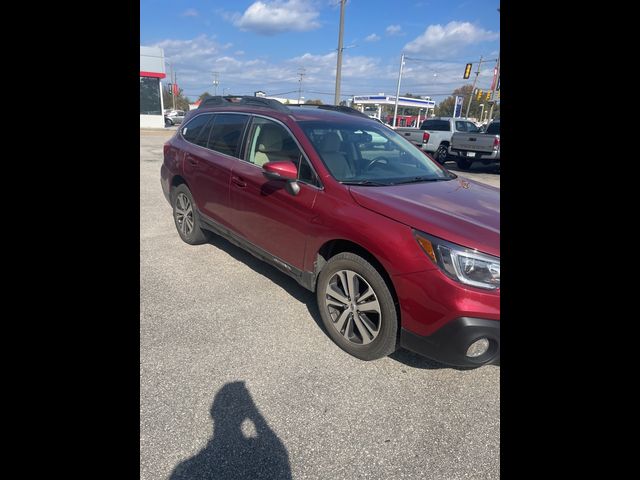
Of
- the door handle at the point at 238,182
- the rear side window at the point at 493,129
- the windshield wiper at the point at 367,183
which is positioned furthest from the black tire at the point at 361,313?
the rear side window at the point at 493,129

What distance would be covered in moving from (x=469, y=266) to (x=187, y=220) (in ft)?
12.4

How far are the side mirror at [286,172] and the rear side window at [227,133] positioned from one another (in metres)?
1.02

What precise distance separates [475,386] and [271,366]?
1.43 m

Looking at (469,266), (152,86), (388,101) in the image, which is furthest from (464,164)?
(388,101)

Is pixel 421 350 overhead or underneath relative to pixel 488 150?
underneath

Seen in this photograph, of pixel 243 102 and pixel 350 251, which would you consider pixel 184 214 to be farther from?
pixel 350 251

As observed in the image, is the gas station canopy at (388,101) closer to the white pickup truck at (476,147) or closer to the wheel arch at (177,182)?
the white pickup truck at (476,147)

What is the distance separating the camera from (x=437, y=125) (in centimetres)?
1636

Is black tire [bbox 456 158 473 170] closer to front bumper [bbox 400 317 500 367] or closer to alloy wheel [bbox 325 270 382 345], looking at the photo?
alloy wheel [bbox 325 270 382 345]
